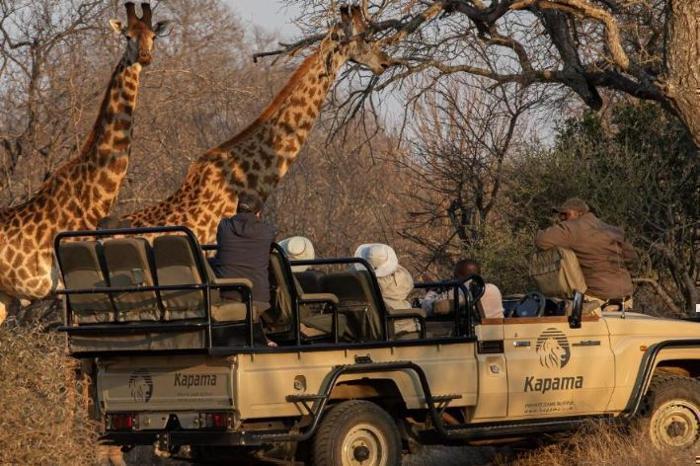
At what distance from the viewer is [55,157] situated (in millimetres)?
18453

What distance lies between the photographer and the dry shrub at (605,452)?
9336mm

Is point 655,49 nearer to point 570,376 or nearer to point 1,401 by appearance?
point 570,376

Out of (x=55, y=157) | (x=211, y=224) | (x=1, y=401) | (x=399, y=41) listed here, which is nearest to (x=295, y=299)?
(x=1, y=401)

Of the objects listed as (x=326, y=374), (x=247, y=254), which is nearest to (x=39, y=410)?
(x=247, y=254)

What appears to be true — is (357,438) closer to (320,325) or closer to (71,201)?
(320,325)

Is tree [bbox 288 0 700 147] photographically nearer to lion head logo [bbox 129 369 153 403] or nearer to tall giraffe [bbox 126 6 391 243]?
tall giraffe [bbox 126 6 391 243]

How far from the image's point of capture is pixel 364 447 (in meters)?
9.42

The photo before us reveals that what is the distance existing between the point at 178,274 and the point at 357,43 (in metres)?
6.23

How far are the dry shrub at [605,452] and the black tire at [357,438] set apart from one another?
124 centimetres

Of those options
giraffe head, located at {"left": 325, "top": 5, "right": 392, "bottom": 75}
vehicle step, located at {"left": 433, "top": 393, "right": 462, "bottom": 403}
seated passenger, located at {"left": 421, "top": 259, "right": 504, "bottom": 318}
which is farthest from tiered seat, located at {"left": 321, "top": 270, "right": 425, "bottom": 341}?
giraffe head, located at {"left": 325, "top": 5, "right": 392, "bottom": 75}

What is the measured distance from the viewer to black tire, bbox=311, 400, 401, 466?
9.21 metres

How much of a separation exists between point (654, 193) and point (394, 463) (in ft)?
25.8

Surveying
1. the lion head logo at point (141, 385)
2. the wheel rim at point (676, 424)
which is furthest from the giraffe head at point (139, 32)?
the wheel rim at point (676, 424)

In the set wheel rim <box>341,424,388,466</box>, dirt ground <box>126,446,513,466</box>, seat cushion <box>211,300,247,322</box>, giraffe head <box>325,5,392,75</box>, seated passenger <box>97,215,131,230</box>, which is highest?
giraffe head <box>325,5,392,75</box>
